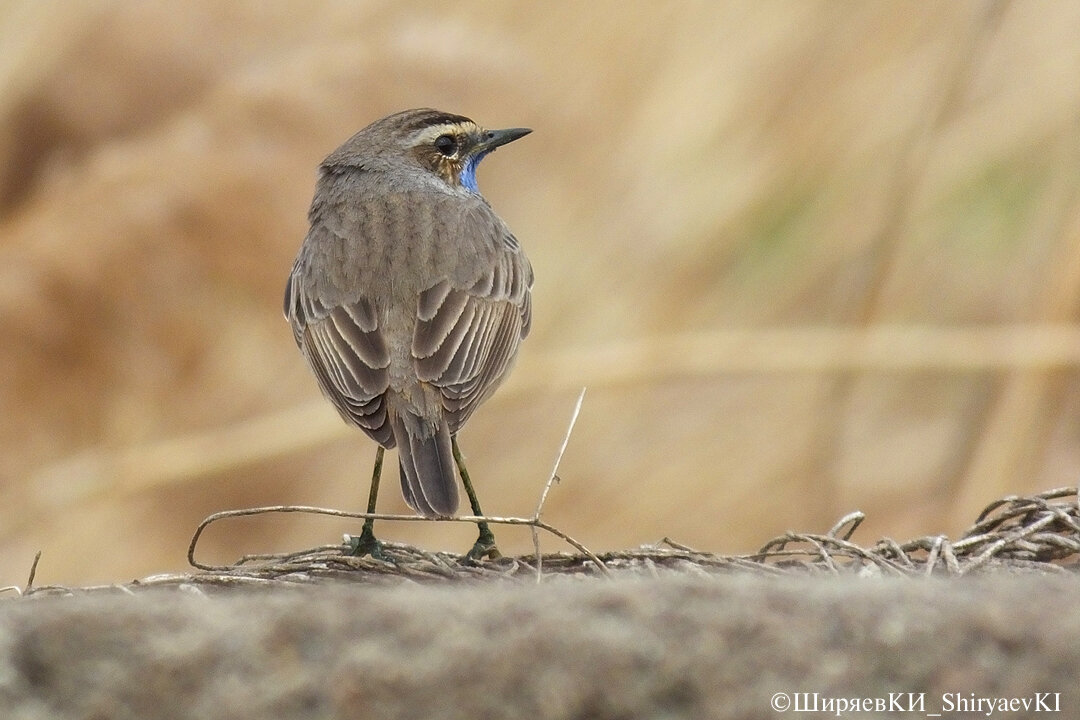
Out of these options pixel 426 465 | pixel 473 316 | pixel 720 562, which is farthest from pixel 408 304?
pixel 720 562

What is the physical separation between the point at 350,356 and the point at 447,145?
205 centimetres

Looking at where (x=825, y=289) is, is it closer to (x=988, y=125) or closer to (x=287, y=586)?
(x=988, y=125)

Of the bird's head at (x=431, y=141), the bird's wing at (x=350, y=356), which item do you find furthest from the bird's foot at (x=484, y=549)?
the bird's head at (x=431, y=141)

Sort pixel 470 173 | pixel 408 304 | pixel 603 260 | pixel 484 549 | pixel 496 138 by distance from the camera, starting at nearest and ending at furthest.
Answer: pixel 484 549, pixel 408 304, pixel 496 138, pixel 470 173, pixel 603 260

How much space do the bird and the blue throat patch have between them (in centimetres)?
1

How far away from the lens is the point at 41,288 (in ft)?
36.9

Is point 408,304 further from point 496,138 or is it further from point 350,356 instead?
point 496,138

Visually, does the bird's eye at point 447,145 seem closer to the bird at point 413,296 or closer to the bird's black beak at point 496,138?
the bird at point 413,296

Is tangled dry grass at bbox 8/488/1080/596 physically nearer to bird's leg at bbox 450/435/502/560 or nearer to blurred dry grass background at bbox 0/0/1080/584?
bird's leg at bbox 450/435/502/560

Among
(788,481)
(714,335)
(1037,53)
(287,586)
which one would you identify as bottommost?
(287,586)

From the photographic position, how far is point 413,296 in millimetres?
7277

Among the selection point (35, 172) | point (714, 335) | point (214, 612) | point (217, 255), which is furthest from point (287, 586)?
point (35, 172)

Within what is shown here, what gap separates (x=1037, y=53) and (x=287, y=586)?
782cm

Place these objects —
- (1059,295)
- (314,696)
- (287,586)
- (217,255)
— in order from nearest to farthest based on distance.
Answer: (314,696)
(287,586)
(1059,295)
(217,255)
